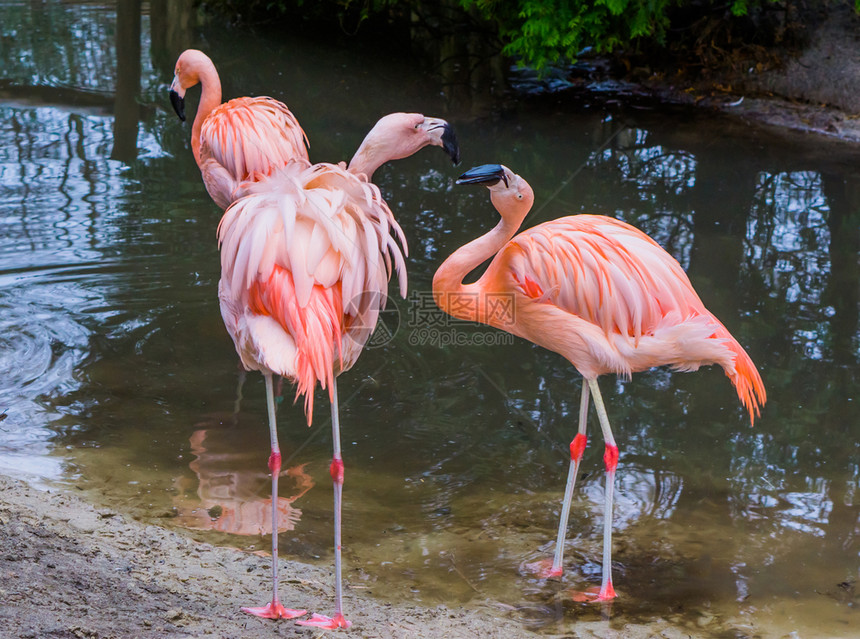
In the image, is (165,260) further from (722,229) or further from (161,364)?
(722,229)

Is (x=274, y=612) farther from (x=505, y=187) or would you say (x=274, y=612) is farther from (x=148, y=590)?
(x=505, y=187)

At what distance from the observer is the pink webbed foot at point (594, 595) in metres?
3.26

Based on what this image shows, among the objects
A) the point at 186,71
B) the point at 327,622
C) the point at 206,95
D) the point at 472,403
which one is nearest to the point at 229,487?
the point at 327,622

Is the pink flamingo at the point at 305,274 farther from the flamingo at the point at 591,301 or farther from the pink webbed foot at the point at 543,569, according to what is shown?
the pink webbed foot at the point at 543,569

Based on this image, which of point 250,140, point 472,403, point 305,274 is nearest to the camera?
Result: point 305,274

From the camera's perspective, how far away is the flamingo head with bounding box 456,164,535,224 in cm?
326

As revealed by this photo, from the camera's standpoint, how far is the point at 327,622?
9.39ft

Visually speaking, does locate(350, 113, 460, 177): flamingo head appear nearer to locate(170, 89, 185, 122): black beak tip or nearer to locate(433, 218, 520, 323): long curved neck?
locate(433, 218, 520, 323): long curved neck

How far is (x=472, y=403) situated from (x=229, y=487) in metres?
1.36

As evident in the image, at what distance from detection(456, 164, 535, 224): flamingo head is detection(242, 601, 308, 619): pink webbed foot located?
165 centimetres

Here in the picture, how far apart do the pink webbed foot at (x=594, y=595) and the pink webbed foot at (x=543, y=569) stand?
0.11 m

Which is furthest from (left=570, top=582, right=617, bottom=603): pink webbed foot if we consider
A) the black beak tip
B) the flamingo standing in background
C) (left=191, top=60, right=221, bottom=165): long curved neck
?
the black beak tip

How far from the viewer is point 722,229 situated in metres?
6.43

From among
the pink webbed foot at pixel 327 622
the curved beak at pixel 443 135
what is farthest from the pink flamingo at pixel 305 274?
the curved beak at pixel 443 135
